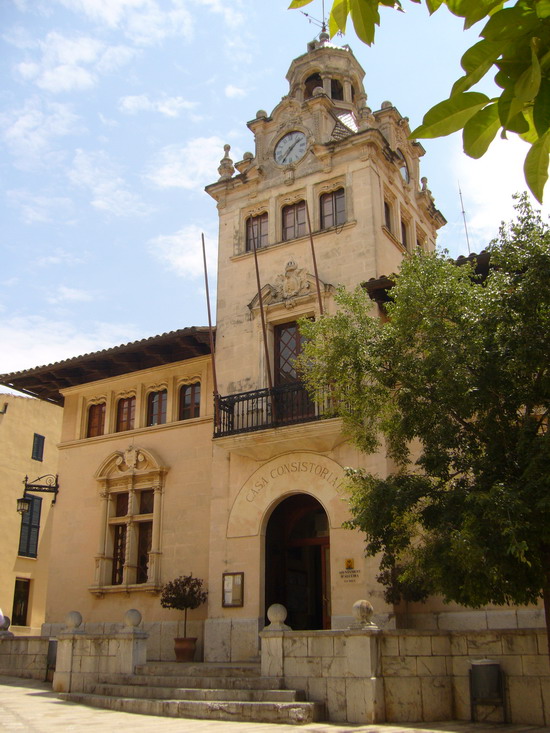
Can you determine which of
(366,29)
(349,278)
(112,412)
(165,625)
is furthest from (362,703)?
(112,412)

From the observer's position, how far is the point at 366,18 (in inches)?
100

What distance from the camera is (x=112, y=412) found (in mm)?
21703

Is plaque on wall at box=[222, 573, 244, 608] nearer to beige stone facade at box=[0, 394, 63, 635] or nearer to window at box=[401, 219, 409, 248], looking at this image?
window at box=[401, 219, 409, 248]

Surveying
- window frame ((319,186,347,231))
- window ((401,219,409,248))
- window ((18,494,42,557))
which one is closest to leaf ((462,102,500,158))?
window frame ((319,186,347,231))

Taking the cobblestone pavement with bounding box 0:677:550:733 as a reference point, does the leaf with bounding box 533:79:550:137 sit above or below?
A: above

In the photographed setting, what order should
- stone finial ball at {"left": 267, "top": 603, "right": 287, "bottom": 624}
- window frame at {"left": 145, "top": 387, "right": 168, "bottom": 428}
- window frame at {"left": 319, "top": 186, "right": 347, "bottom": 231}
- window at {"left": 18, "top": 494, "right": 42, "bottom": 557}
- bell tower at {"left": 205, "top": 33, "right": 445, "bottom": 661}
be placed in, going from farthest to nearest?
window at {"left": 18, "top": 494, "right": 42, "bottom": 557} < window frame at {"left": 145, "top": 387, "right": 168, "bottom": 428} < window frame at {"left": 319, "top": 186, "right": 347, "bottom": 231} < bell tower at {"left": 205, "top": 33, "right": 445, "bottom": 661} < stone finial ball at {"left": 267, "top": 603, "right": 287, "bottom": 624}

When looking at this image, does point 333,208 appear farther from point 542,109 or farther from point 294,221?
point 542,109

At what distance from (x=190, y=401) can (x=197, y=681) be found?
822 centimetres

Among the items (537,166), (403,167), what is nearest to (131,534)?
(403,167)

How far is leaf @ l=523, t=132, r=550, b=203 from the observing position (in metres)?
2.30

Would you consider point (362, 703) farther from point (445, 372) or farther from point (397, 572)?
point (445, 372)

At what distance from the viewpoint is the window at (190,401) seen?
66.7 ft

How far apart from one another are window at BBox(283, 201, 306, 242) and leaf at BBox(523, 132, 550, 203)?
1747 cm

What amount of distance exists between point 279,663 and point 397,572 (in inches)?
117
